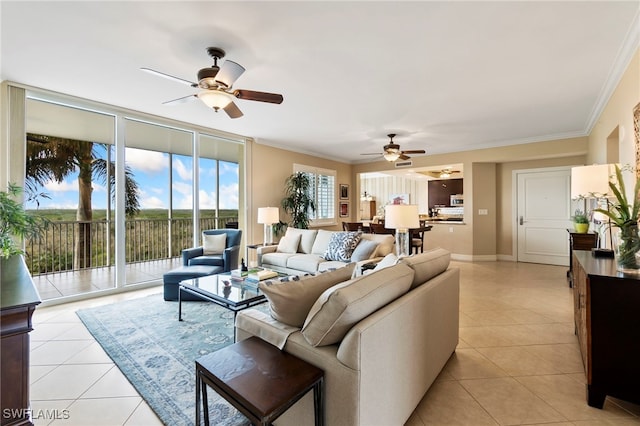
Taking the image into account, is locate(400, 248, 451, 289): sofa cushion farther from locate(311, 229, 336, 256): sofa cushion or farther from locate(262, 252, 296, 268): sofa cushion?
locate(262, 252, 296, 268): sofa cushion

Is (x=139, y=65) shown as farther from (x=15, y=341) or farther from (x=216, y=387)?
(x=216, y=387)

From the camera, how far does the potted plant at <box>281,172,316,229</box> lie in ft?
21.2

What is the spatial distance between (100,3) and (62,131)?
3.74 metres

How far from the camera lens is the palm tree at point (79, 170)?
14.0 feet

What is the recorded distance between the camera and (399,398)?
1.54 metres

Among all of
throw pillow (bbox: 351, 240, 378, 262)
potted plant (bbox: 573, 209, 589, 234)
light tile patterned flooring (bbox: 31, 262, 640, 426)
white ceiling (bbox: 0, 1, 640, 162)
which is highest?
white ceiling (bbox: 0, 1, 640, 162)

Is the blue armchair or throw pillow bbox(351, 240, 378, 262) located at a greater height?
throw pillow bbox(351, 240, 378, 262)

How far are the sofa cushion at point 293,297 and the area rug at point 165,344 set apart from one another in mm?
725

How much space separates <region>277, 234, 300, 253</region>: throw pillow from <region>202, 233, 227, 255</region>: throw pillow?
3.15ft

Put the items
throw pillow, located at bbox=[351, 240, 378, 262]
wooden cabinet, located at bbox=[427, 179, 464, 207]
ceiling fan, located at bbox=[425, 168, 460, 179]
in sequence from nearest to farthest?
throw pillow, located at bbox=[351, 240, 378, 262] < ceiling fan, located at bbox=[425, 168, 460, 179] < wooden cabinet, located at bbox=[427, 179, 464, 207]

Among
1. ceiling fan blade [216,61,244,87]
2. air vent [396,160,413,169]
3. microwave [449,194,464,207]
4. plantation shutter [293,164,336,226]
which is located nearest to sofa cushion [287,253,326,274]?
ceiling fan blade [216,61,244,87]

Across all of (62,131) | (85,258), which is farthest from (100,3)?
(85,258)

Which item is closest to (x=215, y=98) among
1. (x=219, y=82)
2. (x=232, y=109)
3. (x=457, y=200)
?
(x=219, y=82)

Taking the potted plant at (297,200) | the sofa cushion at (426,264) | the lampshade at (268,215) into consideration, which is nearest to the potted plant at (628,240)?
the sofa cushion at (426,264)
